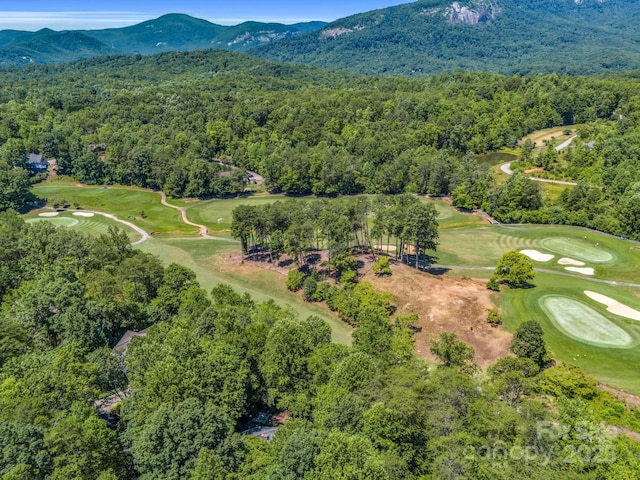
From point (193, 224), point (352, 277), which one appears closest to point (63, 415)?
point (352, 277)

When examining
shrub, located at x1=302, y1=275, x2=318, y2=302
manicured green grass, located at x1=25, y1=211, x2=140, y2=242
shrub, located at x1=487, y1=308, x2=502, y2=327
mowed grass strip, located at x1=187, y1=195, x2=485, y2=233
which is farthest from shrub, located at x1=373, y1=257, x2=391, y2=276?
manicured green grass, located at x1=25, y1=211, x2=140, y2=242

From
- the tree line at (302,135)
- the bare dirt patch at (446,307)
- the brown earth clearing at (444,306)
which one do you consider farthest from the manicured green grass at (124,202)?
the bare dirt patch at (446,307)

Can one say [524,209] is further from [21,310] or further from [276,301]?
[21,310]

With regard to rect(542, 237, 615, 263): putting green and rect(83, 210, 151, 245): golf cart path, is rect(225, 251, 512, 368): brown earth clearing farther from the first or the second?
rect(83, 210, 151, 245): golf cart path

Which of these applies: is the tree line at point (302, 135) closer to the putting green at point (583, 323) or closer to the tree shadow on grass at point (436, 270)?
the tree shadow on grass at point (436, 270)

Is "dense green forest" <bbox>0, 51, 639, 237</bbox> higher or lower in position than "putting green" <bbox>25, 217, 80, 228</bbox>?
higher
